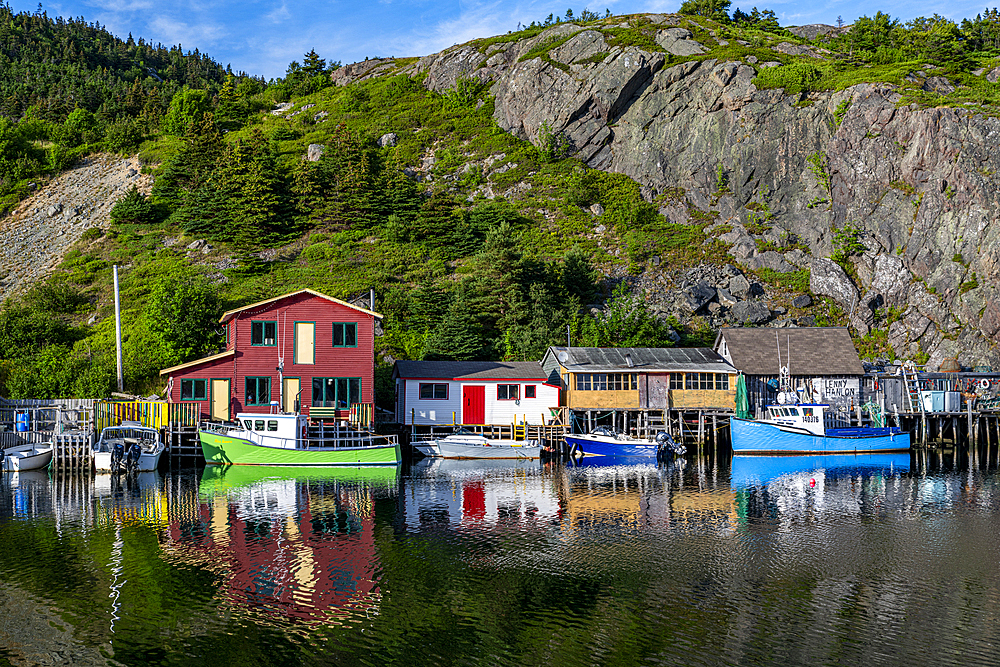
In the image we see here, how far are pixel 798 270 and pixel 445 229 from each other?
127 ft

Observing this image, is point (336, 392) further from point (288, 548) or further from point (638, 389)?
point (288, 548)

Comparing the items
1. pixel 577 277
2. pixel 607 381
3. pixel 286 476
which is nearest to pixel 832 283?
pixel 577 277

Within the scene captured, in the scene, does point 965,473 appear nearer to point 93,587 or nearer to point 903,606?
point 903,606

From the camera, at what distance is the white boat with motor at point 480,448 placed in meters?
48.0

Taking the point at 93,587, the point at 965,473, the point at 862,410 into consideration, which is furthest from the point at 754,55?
the point at 93,587

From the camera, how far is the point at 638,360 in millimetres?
54000

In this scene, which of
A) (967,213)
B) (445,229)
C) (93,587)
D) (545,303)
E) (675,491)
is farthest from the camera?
(445,229)

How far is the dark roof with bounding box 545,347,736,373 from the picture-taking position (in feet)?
173

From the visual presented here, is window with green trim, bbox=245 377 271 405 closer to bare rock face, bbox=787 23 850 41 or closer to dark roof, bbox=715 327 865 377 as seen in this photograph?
dark roof, bbox=715 327 865 377

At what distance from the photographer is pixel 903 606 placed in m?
20.0

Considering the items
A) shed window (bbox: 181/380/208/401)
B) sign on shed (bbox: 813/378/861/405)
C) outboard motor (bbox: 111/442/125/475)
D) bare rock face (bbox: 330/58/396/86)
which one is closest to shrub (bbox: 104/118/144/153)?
bare rock face (bbox: 330/58/396/86)

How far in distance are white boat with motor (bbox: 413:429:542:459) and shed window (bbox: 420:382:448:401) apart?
4.06 meters

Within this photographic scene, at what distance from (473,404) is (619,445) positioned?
1037cm

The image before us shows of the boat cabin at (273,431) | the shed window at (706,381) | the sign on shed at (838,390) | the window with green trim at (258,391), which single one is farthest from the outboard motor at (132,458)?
the sign on shed at (838,390)
